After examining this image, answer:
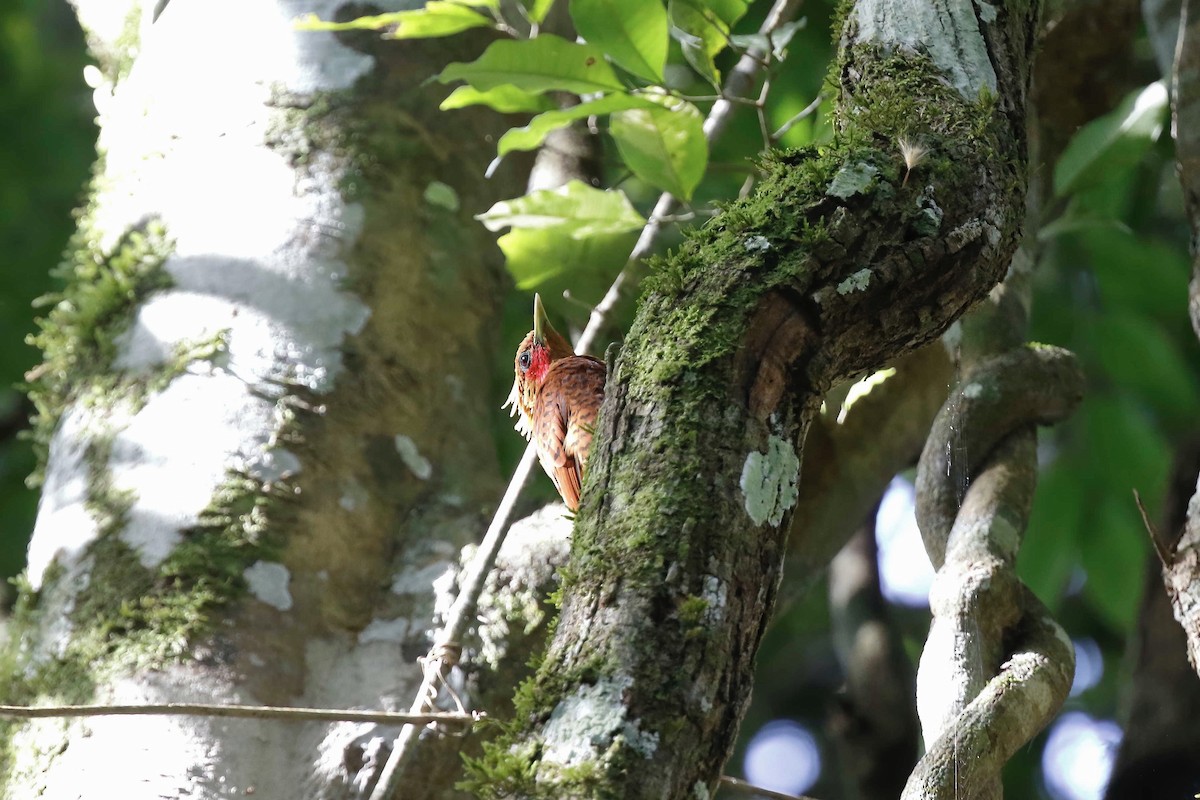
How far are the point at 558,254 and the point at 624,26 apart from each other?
47 cm

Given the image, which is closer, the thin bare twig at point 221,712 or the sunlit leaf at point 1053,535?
the thin bare twig at point 221,712

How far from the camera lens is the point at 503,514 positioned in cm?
206

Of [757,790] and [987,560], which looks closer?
[757,790]

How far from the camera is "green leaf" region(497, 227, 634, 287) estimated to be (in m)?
2.26

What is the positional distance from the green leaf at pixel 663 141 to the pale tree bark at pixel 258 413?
602 millimetres

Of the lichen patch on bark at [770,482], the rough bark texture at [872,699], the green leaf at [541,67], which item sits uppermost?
the lichen patch on bark at [770,482]

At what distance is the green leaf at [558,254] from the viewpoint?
7.41ft

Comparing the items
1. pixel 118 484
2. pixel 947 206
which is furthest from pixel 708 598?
pixel 118 484

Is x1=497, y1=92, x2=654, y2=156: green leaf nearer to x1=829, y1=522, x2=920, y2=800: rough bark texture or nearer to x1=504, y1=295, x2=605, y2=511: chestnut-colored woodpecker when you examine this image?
x1=504, y1=295, x2=605, y2=511: chestnut-colored woodpecker

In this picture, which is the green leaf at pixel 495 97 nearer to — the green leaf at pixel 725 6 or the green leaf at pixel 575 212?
the green leaf at pixel 575 212

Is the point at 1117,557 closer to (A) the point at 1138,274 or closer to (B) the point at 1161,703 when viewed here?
(B) the point at 1161,703

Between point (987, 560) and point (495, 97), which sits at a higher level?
point (495, 97)

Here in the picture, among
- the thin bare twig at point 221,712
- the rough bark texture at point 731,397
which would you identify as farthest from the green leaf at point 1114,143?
the thin bare twig at point 221,712

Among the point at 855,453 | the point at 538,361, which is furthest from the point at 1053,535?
the point at 538,361
